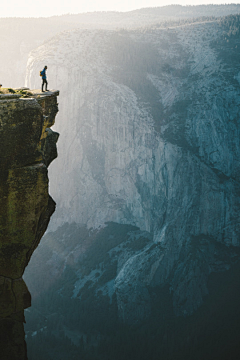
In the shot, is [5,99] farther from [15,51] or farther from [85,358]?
[15,51]

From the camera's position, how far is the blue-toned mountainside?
Result: 79.6 m

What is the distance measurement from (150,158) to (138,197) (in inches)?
498

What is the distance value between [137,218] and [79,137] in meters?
32.2

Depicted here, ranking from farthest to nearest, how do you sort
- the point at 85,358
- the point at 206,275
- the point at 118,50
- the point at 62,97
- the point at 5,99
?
the point at 118,50 < the point at 62,97 < the point at 206,275 < the point at 85,358 < the point at 5,99

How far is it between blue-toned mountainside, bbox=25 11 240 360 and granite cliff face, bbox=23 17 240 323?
0.32 m

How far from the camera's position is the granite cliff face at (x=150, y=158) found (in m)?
86.8

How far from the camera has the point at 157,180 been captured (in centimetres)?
9562

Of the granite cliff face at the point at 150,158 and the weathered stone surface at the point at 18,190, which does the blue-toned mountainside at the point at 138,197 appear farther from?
the weathered stone surface at the point at 18,190

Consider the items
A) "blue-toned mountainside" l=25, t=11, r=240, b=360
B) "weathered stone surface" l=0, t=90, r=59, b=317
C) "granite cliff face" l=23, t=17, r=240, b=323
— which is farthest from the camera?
"granite cliff face" l=23, t=17, r=240, b=323

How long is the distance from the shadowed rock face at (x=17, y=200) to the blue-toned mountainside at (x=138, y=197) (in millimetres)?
64904

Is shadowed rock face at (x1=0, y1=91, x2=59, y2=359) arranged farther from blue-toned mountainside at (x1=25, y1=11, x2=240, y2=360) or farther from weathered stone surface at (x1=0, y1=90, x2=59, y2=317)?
blue-toned mountainside at (x1=25, y1=11, x2=240, y2=360)

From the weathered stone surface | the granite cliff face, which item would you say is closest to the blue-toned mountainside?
the granite cliff face

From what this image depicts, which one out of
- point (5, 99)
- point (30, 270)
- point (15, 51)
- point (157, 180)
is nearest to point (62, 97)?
point (157, 180)

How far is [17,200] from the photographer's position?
13.9 m
